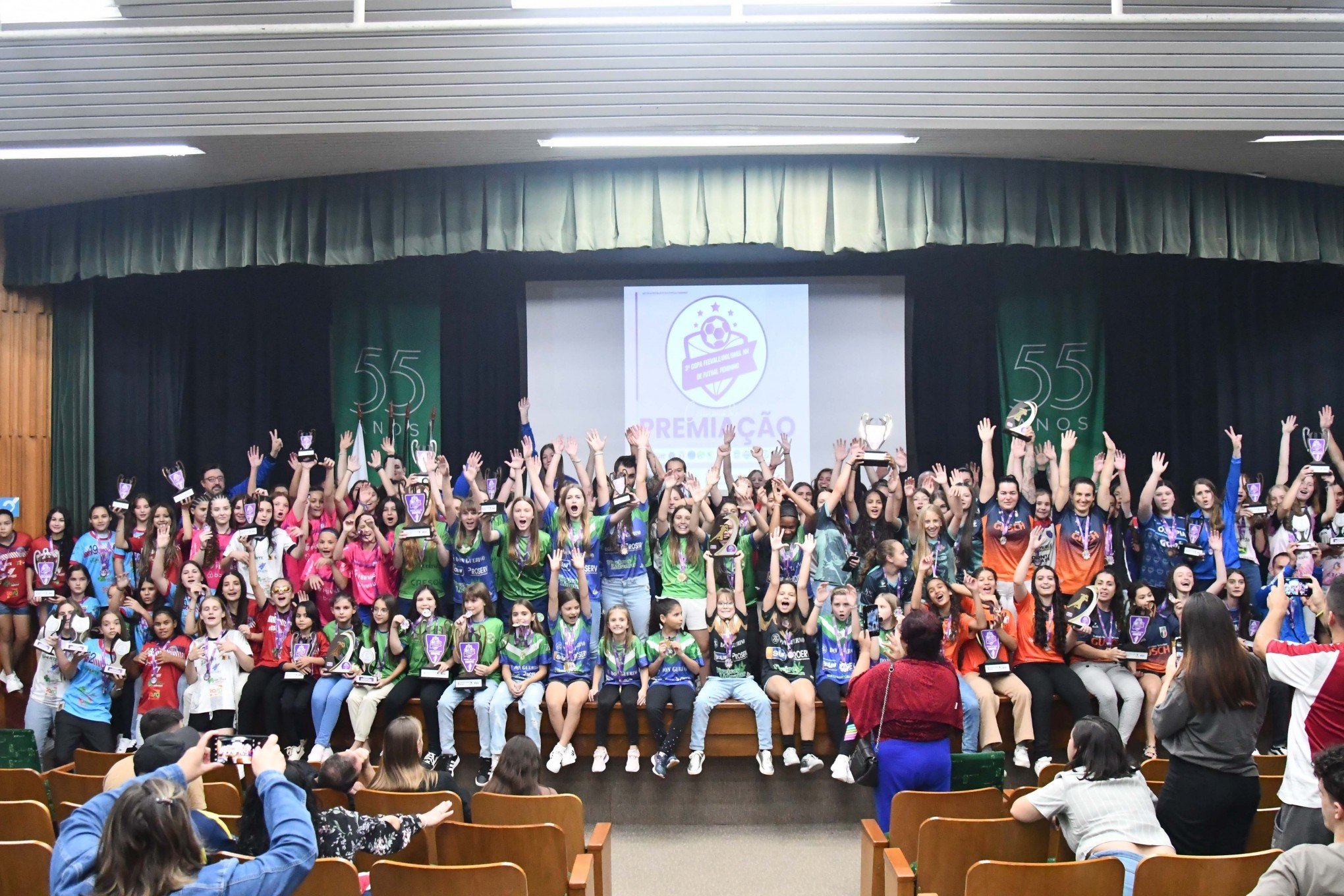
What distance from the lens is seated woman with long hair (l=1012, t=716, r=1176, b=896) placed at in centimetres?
Answer: 349

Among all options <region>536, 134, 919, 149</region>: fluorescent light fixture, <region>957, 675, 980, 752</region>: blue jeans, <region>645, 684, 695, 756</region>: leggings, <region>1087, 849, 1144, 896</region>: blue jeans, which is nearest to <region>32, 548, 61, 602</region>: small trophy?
<region>645, 684, 695, 756</region>: leggings

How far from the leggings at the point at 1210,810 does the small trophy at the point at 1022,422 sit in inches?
148

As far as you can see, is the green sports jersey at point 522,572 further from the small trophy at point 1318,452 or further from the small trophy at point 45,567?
the small trophy at point 1318,452

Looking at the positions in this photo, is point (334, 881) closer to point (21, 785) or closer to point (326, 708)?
point (21, 785)

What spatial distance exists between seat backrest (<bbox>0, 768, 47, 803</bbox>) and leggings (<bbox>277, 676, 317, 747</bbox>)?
6.42 ft

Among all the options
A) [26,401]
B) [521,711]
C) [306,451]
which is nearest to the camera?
[521,711]

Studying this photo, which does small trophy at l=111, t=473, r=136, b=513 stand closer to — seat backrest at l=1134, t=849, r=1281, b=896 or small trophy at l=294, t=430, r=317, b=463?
small trophy at l=294, t=430, r=317, b=463

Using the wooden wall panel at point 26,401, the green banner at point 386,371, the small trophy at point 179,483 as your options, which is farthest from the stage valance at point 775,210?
the green banner at point 386,371

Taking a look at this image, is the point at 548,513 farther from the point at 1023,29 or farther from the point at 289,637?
the point at 1023,29

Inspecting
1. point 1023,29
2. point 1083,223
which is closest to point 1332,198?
point 1083,223

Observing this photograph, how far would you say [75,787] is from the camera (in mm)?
4469

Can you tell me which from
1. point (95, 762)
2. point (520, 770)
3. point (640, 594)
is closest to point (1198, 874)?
point (520, 770)

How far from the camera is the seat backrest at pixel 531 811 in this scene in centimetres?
415

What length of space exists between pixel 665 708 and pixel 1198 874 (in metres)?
3.42
